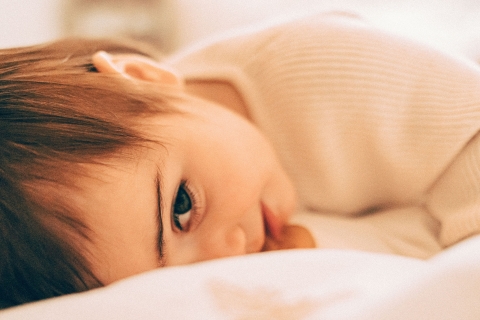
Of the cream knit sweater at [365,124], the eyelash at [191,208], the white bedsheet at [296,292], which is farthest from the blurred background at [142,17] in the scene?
the white bedsheet at [296,292]

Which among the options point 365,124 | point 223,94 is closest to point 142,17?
point 223,94

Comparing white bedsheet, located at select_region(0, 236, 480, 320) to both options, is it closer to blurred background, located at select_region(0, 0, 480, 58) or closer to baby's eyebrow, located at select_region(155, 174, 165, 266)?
baby's eyebrow, located at select_region(155, 174, 165, 266)

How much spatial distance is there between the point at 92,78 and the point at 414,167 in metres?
0.50

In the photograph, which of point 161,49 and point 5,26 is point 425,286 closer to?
point 161,49

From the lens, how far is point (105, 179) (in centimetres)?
42

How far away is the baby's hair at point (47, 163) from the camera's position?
1.33 feet

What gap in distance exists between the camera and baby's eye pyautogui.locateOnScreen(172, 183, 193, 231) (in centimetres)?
51

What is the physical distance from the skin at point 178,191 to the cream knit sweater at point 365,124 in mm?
113

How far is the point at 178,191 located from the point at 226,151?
0.31 ft

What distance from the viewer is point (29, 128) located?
17.0 inches

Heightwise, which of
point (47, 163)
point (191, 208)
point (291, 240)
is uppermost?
point (47, 163)

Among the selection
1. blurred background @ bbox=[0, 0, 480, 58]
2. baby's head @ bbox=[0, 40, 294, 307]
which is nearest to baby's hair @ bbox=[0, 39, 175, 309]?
baby's head @ bbox=[0, 40, 294, 307]

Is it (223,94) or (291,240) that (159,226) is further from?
(223,94)

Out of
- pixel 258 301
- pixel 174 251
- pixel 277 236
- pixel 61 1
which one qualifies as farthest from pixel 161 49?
pixel 258 301
